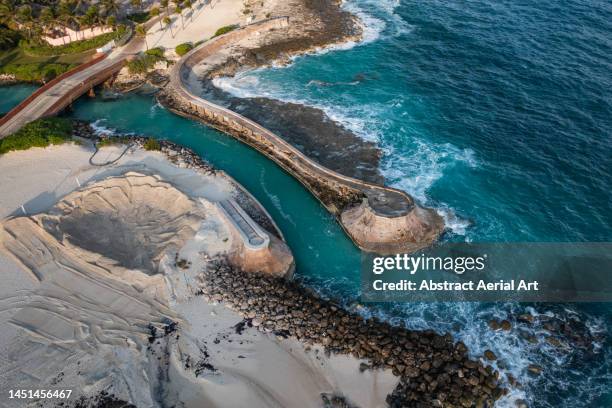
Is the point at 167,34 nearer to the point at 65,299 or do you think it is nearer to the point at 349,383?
the point at 65,299

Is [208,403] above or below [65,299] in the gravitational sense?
below

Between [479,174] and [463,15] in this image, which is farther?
[463,15]

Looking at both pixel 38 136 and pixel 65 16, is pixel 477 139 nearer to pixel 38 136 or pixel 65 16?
pixel 38 136

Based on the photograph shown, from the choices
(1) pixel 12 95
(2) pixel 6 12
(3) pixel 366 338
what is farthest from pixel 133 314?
(2) pixel 6 12

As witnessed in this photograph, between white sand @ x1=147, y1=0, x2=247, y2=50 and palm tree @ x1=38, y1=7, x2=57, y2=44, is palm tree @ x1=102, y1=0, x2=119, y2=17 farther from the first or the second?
palm tree @ x1=38, y1=7, x2=57, y2=44

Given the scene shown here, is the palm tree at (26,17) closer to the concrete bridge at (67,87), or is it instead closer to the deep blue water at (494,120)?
the concrete bridge at (67,87)

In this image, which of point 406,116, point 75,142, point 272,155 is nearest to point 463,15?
point 406,116

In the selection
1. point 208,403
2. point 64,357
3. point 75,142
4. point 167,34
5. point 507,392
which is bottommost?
point 507,392
